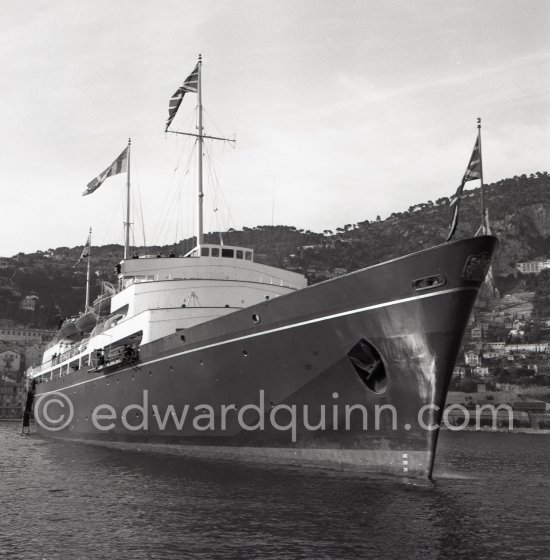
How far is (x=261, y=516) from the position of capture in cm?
1373

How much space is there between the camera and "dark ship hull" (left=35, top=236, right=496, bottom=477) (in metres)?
15.8

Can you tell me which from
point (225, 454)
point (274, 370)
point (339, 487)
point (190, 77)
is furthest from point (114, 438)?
point (190, 77)

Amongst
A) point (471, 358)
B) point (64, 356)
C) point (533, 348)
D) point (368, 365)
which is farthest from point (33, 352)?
point (368, 365)

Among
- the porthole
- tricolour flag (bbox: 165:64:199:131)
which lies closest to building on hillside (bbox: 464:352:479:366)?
tricolour flag (bbox: 165:64:199:131)

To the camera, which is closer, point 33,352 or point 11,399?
point 11,399

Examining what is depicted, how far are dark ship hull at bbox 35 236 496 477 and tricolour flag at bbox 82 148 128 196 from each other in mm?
16088

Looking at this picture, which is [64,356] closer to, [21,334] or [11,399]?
[11,399]

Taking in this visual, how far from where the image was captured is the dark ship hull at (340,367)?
52.0ft

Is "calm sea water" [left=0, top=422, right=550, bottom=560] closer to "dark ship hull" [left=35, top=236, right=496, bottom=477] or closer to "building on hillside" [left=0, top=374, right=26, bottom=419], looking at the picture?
"dark ship hull" [left=35, top=236, right=496, bottom=477]

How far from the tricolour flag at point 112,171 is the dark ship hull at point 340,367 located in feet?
52.8

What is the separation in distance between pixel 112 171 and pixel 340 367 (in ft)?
73.4

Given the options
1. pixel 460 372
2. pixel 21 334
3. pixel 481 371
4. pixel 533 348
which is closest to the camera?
pixel 460 372

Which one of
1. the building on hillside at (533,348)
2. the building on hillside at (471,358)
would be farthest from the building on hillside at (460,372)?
the building on hillside at (533,348)

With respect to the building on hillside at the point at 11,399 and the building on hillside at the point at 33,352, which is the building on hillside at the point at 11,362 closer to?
the building on hillside at the point at 33,352
